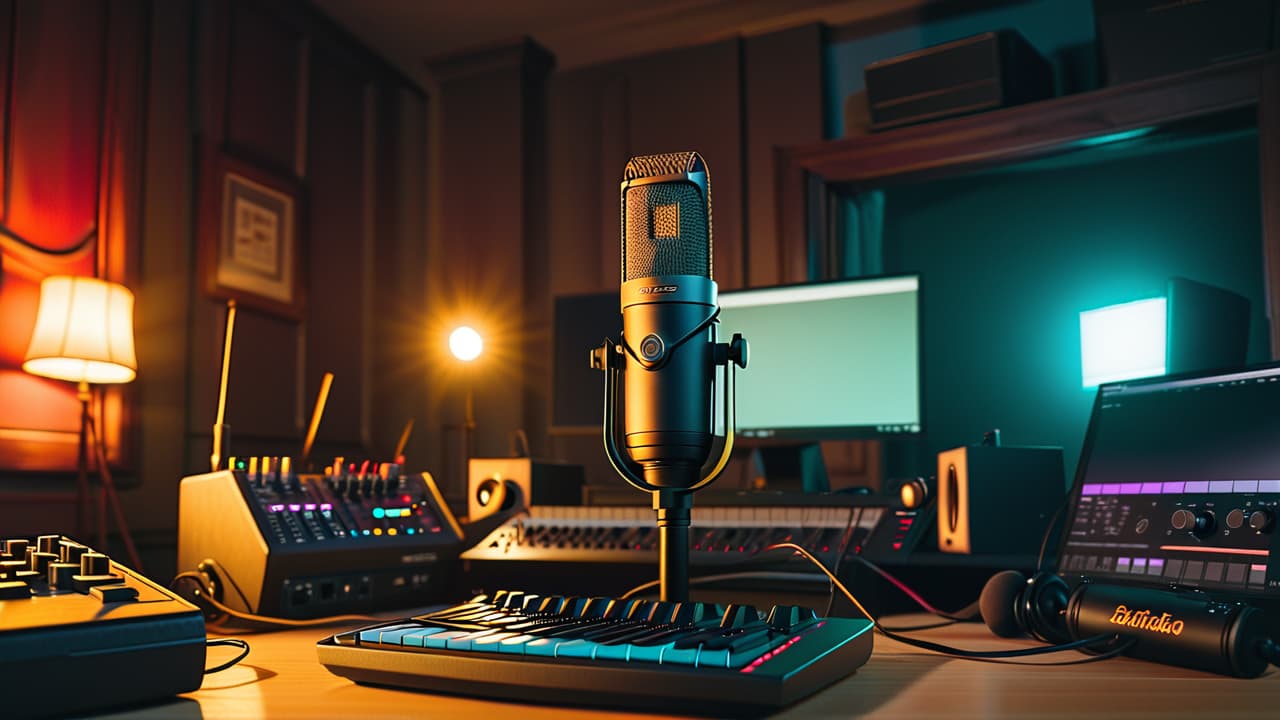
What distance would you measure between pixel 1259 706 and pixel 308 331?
10.4ft

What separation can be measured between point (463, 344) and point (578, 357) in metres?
0.86

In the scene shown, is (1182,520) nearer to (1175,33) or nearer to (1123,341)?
(1123,341)

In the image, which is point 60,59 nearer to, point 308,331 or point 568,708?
point 308,331

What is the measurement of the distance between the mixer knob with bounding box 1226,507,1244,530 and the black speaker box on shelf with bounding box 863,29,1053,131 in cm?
221

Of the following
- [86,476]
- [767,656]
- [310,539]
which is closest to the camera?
[767,656]

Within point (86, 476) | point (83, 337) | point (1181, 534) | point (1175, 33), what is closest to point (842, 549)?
point (1181, 534)

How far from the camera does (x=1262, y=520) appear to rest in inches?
34.9

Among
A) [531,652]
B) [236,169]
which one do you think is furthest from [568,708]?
[236,169]

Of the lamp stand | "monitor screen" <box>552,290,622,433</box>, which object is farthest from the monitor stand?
the lamp stand

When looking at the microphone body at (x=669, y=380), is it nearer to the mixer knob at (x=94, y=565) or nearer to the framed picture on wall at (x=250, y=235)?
the mixer knob at (x=94, y=565)

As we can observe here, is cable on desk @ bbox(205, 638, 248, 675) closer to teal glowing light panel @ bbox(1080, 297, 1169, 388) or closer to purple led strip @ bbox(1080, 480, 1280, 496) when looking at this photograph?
purple led strip @ bbox(1080, 480, 1280, 496)

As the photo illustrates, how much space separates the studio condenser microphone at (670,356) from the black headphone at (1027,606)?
0.36 meters

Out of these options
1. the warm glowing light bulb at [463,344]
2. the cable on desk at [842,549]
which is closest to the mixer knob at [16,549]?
the cable on desk at [842,549]

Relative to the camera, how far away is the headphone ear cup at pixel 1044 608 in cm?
92
